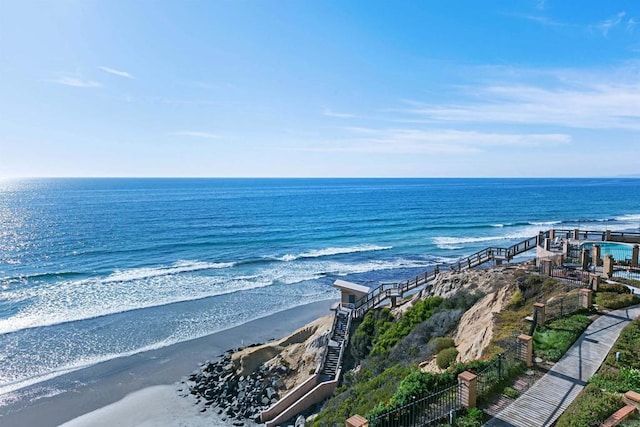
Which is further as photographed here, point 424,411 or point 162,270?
point 162,270

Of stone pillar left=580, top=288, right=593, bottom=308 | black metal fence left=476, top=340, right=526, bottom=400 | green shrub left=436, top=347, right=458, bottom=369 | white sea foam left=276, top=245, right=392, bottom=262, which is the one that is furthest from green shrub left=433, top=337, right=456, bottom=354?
white sea foam left=276, top=245, right=392, bottom=262

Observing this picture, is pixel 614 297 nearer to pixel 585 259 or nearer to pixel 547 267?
pixel 547 267

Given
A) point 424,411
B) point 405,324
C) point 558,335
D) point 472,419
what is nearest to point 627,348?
point 558,335

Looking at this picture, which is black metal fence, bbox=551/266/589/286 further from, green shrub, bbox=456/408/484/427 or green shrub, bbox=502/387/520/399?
green shrub, bbox=456/408/484/427

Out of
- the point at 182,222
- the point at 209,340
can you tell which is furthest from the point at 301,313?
the point at 182,222

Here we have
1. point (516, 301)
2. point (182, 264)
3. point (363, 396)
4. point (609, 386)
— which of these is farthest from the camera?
point (182, 264)

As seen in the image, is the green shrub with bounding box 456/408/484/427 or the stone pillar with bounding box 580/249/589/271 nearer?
the green shrub with bounding box 456/408/484/427
